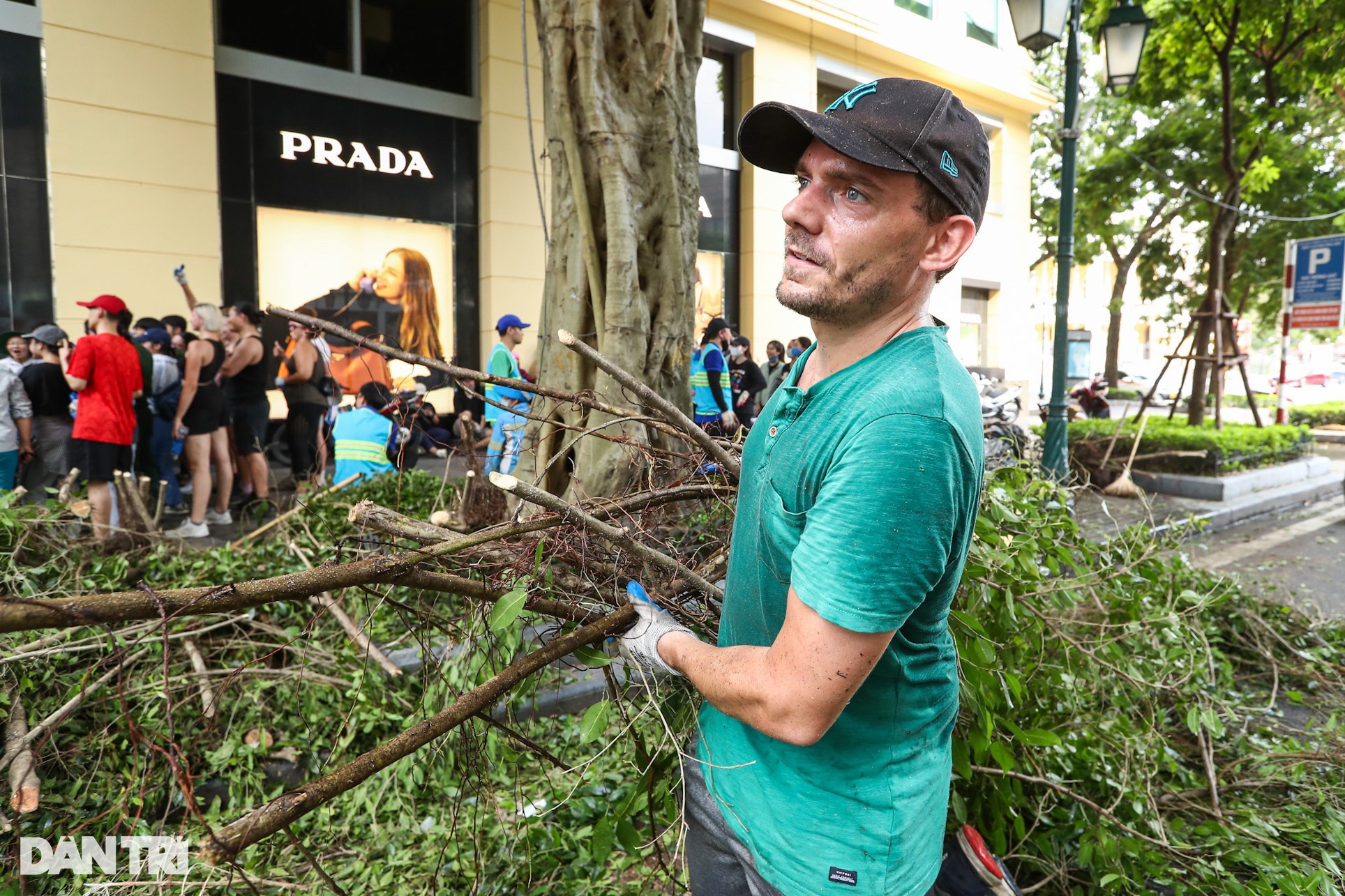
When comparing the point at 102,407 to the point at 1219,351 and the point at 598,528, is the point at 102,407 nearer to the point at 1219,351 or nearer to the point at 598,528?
the point at 598,528

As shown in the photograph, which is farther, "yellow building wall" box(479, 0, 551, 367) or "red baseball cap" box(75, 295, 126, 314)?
"yellow building wall" box(479, 0, 551, 367)

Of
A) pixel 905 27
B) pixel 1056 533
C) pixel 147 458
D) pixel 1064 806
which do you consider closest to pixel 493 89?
pixel 147 458

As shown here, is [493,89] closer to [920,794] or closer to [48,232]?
[48,232]

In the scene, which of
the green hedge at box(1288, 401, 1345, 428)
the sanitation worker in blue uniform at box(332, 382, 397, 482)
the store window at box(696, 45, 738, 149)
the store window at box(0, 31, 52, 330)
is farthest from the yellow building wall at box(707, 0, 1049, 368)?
the store window at box(0, 31, 52, 330)

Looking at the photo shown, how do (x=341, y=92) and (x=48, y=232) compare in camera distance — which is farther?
(x=341, y=92)

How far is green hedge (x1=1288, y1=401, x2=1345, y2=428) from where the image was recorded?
2091cm

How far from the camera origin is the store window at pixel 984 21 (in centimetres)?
1891

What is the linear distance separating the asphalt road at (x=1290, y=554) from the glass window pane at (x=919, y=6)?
516 inches

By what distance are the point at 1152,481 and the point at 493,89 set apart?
1047 centimetres

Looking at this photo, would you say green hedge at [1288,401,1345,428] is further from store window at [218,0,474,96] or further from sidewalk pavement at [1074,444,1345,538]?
store window at [218,0,474,96]

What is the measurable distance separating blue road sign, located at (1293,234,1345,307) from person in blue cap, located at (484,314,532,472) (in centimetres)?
1284

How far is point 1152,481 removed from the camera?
1031cm

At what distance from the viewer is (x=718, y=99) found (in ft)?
48.7

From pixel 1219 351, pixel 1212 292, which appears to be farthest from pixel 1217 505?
pixel 1212 292
